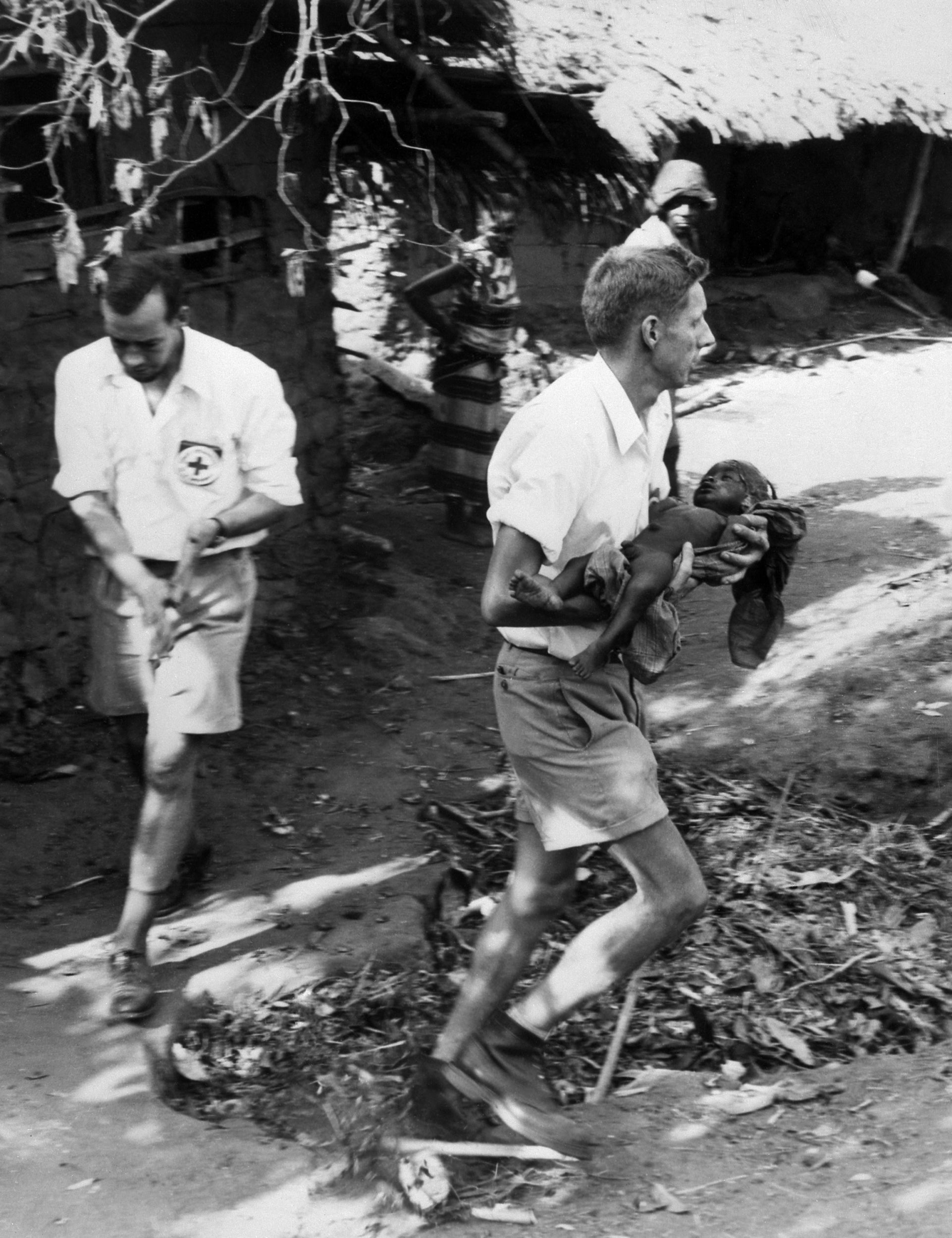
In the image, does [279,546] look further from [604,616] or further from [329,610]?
[604,616]

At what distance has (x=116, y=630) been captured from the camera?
161 inches

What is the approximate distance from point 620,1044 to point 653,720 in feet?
6.81

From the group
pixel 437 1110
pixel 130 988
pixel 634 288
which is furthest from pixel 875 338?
pixel 437 1110

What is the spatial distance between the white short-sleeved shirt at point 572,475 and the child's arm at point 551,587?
0.16ft

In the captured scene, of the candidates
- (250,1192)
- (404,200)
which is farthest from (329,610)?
(250,1192)

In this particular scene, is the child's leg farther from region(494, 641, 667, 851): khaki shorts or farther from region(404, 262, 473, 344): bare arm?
region(404, 262, 473, 344): bare arm

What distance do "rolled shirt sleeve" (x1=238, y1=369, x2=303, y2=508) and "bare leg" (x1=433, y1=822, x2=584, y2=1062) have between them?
4.18ft

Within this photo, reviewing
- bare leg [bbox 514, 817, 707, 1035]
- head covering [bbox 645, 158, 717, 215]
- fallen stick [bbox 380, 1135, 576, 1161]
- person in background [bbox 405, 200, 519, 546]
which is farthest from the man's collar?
person in background [bbox 405, 200, 519, 546]

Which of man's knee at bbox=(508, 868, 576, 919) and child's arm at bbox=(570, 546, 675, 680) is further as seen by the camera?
man's knee at bbox=(508, 868, 576, 919)

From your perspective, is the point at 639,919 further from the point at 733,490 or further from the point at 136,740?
the point at 136,740

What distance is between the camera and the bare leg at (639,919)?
117 inches

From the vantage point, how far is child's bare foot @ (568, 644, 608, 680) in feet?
9.66

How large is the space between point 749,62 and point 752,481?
10062 millimetres

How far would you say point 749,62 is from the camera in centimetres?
1220
